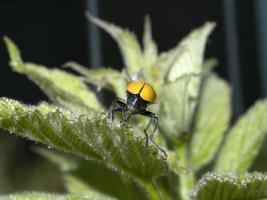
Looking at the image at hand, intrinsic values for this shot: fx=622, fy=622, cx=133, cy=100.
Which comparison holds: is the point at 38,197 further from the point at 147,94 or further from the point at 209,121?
the point at 209,121

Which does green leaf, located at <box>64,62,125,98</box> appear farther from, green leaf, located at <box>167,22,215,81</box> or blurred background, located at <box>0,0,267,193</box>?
blurred background, located at <box>0,0,267,193</box>

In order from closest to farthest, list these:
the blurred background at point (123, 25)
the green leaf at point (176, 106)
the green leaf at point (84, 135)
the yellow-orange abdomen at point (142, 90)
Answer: the green leaf at point (84, 135)
the yellow-orange abdomen at point (142, 90)
the green leaf at point (176, 106)
the blurred background at point (123, 25)

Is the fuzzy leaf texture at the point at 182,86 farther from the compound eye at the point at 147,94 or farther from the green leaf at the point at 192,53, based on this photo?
the compound eye at the point at 147,94

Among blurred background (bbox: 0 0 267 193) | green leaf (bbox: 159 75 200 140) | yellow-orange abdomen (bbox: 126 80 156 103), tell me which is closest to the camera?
yellow-orange abdomen (bbox: 126 80 156 103)

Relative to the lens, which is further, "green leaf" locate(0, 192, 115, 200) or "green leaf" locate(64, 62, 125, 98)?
"green leaf" locate(64, 62, 125, 98)

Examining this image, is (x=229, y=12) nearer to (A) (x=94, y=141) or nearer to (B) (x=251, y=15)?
(B) (x=251, y=15)

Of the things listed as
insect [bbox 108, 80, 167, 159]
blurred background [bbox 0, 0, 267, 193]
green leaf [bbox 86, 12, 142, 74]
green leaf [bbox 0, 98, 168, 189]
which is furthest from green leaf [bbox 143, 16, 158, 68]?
blurred background [bbox 0, 0, 267, 193]

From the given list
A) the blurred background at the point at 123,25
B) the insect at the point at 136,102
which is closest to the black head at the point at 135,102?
the insect at the point at 136,102
